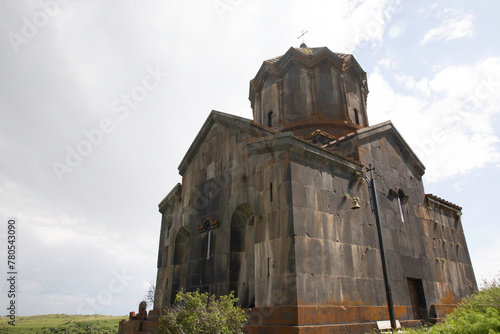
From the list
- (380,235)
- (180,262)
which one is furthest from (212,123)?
(380,235)

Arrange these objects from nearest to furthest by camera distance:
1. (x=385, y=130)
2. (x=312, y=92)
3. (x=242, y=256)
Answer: (x=242, y=256) → (x=385, y=130) → (x=312, y=92)

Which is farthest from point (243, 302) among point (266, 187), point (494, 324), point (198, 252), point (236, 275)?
point (494, 324)

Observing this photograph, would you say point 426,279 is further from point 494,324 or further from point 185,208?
point 185,208

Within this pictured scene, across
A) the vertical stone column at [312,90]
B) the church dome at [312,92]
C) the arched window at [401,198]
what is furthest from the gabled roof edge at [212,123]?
the arched window at [401,198]

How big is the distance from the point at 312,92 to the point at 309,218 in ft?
24.0

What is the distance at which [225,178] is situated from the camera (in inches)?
375

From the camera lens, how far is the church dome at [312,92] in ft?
41.1

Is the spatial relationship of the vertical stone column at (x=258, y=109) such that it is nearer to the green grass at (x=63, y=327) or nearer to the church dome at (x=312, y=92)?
the church dome at (x=312, y=92)

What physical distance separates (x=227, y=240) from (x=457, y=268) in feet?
29.4

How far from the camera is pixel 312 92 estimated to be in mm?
12945

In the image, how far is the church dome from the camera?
1254 cm

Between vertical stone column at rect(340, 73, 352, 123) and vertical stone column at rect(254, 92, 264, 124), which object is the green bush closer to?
vertical stone column at rect(340, 73, 352, 123)

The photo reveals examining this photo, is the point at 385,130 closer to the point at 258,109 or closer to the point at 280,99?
the point at 280,99

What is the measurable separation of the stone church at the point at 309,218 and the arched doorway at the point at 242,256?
28mm
